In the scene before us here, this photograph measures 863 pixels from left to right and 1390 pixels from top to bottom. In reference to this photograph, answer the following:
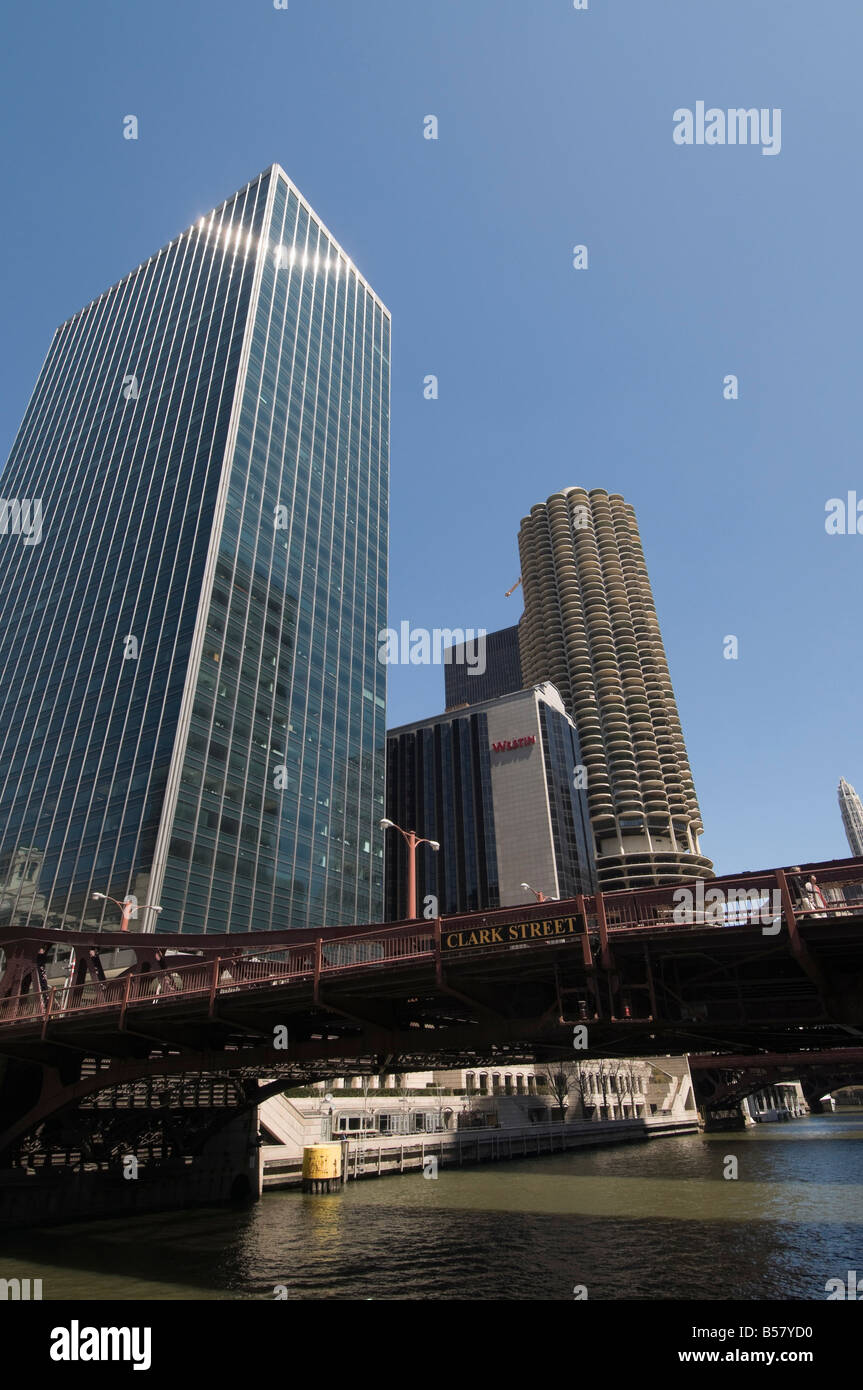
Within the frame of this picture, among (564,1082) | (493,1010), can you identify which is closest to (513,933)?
(493,1010)

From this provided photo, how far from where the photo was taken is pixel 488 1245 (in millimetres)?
31562

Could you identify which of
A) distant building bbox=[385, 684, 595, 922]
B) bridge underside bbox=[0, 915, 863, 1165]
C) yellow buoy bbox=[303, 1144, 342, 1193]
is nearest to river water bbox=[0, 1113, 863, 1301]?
yellow buoy bbox=[303, 1144, 342, 1193]

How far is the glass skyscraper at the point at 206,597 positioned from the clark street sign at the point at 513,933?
56.1 meters

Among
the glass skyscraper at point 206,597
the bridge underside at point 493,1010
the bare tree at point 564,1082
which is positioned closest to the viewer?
the bridge underside at point 493,1010

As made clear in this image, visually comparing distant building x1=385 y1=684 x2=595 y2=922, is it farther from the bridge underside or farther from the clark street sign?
the clark street sign

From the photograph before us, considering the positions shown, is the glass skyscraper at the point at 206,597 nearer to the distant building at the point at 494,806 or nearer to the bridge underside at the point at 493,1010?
the bridge underside at the point at 493,1010

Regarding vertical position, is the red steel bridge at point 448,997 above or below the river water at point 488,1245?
above

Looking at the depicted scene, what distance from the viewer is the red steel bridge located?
68.7ft

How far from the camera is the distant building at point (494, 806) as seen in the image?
15150 centimetres

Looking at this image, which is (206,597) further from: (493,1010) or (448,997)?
(493,1010)

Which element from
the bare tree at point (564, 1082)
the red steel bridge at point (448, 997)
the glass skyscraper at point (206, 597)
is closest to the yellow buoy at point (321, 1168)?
the red steel bridge at point (448, 997)

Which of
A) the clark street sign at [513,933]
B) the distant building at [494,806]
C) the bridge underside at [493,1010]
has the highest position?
the distant building at [494,806]
